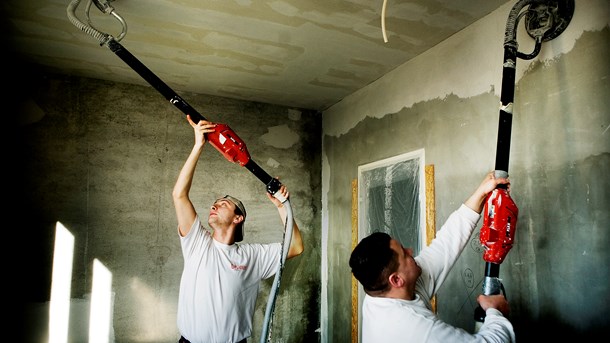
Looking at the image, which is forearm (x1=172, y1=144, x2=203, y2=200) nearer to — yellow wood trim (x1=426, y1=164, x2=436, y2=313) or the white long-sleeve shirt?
the white long-sleeve shirt

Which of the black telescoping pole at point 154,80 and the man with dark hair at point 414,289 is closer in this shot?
the man with dark hair at point 414,289

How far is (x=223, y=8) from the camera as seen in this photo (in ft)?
6.88

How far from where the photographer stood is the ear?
1.35m

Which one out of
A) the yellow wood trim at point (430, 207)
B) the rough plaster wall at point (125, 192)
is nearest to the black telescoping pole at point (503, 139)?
the yellow wood trim at point (430, 207)

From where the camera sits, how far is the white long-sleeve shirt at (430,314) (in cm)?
117

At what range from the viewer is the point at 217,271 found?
81.4 inches

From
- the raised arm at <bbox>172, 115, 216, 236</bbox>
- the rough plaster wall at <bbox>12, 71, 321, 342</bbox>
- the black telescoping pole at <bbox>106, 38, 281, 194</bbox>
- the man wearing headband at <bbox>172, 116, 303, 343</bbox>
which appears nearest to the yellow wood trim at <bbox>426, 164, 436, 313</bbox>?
the man wearing headband at <bbox>172, 116, 303, 343</bbox>

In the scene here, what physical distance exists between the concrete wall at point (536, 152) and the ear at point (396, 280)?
88cm

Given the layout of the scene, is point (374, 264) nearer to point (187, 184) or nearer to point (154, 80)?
point (187, 184)

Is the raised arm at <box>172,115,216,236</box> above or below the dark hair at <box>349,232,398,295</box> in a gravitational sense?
above

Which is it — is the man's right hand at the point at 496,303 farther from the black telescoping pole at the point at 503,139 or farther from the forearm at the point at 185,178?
the forearm at the point at 185,178

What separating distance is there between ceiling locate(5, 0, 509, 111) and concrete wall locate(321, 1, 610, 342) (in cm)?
30

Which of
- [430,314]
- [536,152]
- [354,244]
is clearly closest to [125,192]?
[354,244]

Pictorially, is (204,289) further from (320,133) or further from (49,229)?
(320,133)
